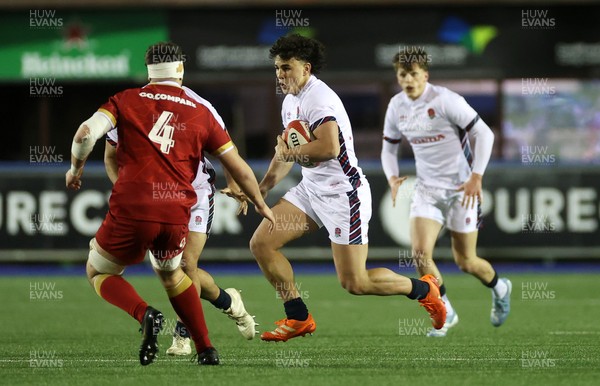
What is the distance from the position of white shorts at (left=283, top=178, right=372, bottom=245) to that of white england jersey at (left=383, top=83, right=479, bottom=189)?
182cm

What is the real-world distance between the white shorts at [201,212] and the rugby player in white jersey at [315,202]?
402 millimetres

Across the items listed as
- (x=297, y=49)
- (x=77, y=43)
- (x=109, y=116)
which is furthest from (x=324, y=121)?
(x=77, y=43)

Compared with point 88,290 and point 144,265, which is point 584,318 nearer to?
point 88,290

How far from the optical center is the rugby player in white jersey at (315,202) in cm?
934

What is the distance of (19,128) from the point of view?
21.9m

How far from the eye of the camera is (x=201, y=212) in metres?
9.64

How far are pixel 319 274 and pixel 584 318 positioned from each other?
233 inches

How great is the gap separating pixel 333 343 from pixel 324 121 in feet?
6.28

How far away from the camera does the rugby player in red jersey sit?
7957 millimetres

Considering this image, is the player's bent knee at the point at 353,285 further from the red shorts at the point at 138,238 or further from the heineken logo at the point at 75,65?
the heineken logo at the point at 75,65

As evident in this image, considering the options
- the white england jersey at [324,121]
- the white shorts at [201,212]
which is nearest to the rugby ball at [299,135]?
the white england jersey at [324,121]

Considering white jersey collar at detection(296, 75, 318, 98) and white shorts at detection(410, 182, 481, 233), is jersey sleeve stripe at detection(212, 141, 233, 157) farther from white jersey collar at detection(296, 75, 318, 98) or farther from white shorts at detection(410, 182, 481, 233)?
white shorts at detection(410, 182, 481, 233)

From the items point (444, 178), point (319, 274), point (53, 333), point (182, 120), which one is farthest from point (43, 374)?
point (319, 274)

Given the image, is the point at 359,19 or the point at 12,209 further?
the point at 359,19
